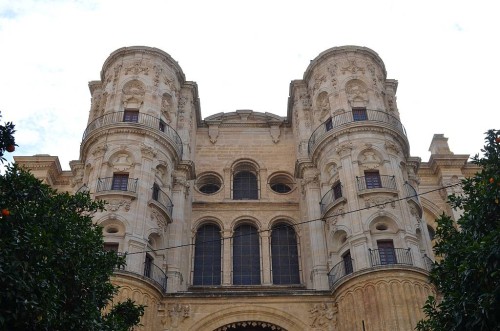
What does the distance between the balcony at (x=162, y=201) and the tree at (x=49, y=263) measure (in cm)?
882

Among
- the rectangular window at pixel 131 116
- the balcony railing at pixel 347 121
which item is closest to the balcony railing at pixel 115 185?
the rectangular window at pixel 131 116

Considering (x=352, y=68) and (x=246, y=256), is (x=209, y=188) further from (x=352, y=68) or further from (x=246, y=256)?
(x=352, y=68)

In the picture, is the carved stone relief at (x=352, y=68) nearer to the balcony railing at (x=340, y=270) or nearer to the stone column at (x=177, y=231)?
the stone column at (x=177, y=231)

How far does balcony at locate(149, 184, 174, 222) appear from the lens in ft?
73.9

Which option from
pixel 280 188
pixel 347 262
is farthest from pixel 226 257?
pixel 347 262

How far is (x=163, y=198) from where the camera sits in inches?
917

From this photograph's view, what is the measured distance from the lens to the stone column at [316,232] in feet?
71.5

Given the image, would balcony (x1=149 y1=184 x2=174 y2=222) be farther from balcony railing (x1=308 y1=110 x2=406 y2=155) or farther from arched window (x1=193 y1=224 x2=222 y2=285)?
balcony railing (x1=308 y1=110 x2=406 y2=155)

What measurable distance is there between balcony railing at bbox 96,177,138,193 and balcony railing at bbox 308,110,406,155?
26.1ft

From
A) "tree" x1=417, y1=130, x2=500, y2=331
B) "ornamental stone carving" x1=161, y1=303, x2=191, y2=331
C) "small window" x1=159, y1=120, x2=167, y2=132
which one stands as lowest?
"tree" x1=417, y1=130, x2=500, y2=331

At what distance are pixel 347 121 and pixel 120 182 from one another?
9849 millimetres

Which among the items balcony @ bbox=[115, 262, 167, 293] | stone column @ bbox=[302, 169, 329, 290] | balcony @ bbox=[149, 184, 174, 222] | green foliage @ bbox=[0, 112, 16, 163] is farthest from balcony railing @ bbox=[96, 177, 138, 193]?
green foliage @ bbox=[0, 112, 16, 163]

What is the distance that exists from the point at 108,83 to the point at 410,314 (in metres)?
16.9

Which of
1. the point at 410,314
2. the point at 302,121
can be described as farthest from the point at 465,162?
the point at 410,314
